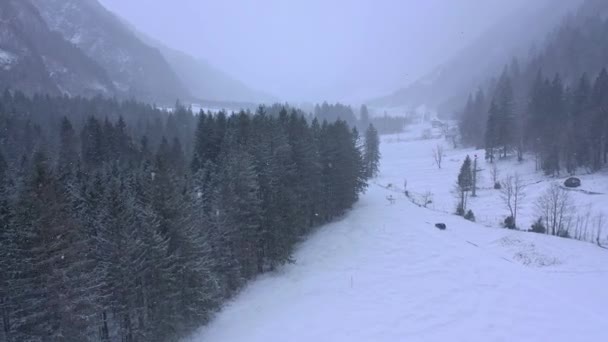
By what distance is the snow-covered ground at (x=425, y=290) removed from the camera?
20.2m

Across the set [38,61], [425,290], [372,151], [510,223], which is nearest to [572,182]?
[510,223]

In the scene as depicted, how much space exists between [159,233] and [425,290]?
20172 mm

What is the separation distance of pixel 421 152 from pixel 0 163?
102233 mm

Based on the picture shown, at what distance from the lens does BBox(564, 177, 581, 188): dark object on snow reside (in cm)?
5066

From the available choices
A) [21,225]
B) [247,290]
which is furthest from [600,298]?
[21,225]

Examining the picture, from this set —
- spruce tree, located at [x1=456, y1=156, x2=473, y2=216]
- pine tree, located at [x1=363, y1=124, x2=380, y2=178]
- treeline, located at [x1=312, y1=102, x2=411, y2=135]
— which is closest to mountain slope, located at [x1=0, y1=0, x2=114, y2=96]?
treeline, located at [x1=312, y1=102, x2=411, y2=135]

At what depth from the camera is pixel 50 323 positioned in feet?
53.3

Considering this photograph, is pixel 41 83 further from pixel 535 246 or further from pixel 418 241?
pixel 535 246

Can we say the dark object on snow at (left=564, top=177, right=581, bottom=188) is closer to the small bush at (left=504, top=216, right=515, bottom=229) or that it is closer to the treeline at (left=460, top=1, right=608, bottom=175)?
the treeline at (left=460, top=1, right=608, bottom=175)

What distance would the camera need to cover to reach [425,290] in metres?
25.4

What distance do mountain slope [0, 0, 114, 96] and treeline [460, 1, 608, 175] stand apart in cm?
16720

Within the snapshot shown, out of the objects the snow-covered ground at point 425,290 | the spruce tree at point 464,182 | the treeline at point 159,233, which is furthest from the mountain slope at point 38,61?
the spruce tree at point 464,182

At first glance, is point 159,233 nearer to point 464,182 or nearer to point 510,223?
point 510,223

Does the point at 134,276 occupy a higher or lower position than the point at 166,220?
lower
